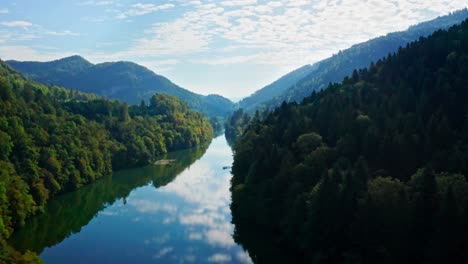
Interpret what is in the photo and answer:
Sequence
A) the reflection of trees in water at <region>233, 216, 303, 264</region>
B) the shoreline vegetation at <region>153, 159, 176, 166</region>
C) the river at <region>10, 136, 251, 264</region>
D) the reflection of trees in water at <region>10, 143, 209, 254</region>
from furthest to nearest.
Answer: the shoreline vegetation at <region>153, 159, 176, 166</region> → the reflection of trees in water at <region>10, 143, 209, 254</region> → the river at <region>10, 136, 251, 264</region> → the reflection of trees in water at <region>233, 216, 303, 264</region>

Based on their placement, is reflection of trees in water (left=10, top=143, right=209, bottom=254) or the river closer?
the river

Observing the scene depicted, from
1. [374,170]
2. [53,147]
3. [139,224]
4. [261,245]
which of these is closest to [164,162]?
[53,147]

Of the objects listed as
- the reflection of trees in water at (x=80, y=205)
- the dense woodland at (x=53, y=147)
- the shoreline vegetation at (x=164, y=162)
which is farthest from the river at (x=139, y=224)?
the shoreline vegetation at (x=164, y=162)

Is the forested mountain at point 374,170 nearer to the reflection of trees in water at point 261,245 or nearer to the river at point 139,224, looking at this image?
the reflection of trees in water at point 261,245

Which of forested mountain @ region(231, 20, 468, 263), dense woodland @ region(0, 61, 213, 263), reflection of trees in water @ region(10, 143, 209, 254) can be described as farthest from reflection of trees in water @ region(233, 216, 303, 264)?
dense woodland @ region(0, 61, 213, 263)

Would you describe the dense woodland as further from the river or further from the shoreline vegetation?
the river

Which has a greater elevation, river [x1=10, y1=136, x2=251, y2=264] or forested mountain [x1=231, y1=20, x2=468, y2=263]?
forested mountain [x1=231, y1=20, x2=468, y2=263]
